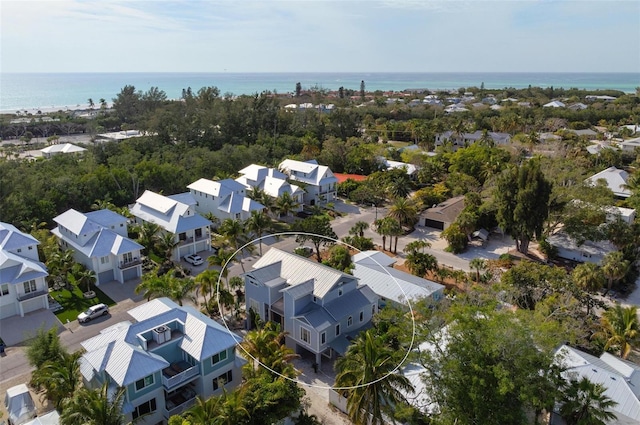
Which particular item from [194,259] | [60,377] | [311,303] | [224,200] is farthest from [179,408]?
[224,200]

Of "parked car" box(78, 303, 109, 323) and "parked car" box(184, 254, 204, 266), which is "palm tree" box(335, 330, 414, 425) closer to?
"parked car" box(78, 303, 109, 323)

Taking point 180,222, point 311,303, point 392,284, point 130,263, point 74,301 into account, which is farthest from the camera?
point 180,222

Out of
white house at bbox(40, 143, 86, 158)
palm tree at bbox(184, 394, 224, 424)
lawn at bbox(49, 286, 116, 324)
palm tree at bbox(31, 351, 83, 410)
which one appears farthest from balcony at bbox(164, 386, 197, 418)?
white house at bbox(40, 143, 86, 158)

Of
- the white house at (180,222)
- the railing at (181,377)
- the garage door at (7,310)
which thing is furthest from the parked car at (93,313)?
the railing at (181,377)

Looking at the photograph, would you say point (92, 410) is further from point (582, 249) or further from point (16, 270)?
point (582, 249)

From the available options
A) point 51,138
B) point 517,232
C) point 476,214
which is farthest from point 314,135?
point 51,138

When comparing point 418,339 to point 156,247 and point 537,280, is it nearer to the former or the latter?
point 537,280
